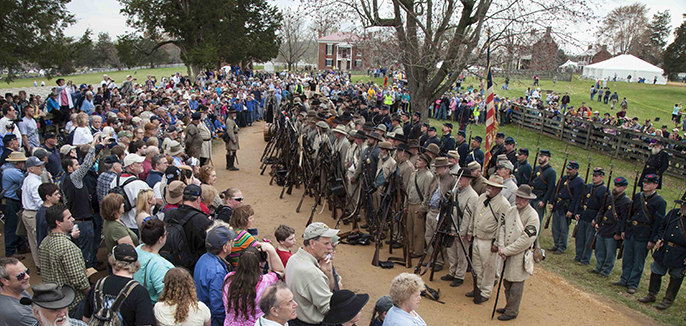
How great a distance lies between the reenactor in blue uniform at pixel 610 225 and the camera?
7.04 m

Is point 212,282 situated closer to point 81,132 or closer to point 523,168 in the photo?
point 81,132

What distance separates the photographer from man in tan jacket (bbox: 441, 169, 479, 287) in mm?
6414

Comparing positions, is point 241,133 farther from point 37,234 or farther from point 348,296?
point 348,296

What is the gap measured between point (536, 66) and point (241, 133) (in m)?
11.9

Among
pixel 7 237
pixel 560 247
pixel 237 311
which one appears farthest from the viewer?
pixel 560 247

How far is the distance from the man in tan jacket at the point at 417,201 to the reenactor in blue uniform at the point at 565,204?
3012 millimetres

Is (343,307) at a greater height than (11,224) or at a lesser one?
greater

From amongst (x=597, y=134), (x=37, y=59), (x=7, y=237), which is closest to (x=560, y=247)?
(x=7, y=237)

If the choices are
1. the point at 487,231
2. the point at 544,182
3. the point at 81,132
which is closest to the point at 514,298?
the point at 487,231

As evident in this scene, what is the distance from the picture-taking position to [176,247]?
175 inches

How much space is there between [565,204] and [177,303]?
7733 millimetres

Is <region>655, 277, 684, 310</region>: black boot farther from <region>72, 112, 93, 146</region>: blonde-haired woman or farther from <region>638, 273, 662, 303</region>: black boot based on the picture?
<region>72, 112, 93, 146</region>: blonde-haired woman

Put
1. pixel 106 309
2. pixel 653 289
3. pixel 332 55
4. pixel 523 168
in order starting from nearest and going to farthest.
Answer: pixel 106 309 < pixel 653 289 < pixel 523 168 < pixel 332 55

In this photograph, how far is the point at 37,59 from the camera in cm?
1348
